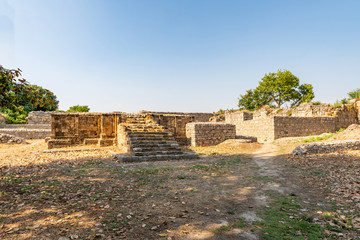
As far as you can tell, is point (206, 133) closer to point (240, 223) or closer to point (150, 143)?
point (150, 143)

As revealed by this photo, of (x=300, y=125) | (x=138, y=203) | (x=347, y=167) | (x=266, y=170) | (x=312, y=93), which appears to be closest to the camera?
(x=138, y=203)

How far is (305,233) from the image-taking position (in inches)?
118

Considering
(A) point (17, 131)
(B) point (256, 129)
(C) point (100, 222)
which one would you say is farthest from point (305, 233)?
(A) point (17, 131)

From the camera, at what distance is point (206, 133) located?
14070 mm

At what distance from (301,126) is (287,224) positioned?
685 inches

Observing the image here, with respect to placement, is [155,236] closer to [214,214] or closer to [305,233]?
[214,214]

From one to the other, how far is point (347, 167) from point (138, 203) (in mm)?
6967

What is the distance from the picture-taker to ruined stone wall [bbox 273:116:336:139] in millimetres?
16875

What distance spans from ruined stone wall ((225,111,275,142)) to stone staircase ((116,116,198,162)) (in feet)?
33.9

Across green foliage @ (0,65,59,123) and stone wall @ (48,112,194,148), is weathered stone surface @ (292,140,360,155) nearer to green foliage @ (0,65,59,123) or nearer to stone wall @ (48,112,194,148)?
stone wall @ (48,112,194,148)

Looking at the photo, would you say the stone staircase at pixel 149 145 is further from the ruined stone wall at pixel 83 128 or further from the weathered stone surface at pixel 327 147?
the weathered stone surface at pixel 327 147

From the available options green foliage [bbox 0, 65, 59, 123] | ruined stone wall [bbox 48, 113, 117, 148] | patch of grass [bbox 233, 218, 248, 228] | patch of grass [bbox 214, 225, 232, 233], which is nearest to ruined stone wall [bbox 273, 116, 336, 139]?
ruined stone wall [bbox 48, 113, 117, 148]

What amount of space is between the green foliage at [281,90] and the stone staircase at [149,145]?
37699mm

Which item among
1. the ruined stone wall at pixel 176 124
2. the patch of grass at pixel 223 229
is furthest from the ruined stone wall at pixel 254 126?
the patch of grass at pixel 223 229
